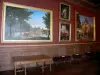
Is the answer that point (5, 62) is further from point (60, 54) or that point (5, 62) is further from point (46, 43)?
point (60, 54)

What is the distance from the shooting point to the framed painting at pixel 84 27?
8.81m

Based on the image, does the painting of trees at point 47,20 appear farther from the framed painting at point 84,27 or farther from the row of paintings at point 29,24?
the framed painting at point 84,27

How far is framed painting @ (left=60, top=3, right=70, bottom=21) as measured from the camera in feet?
25.5

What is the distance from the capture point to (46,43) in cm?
702

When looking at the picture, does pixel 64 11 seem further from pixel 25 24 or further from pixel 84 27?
pixel 25 24

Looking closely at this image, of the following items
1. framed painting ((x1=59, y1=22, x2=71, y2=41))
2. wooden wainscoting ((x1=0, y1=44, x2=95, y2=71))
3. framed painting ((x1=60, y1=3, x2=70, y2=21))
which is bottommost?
wooden wainscoting ((x1=0, y1=44, x2=95, y2=71))

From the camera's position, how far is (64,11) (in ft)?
26.0

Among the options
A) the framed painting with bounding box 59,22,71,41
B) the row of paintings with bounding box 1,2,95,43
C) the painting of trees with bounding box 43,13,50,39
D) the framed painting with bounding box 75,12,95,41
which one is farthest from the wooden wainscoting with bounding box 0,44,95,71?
the painting of trees with bounding box 43,13,50,39

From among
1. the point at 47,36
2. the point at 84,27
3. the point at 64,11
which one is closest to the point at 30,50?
the point at 47,36

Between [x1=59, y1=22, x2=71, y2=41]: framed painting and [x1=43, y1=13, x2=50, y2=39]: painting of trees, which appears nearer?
[x1=43, y1=13, x2=50, y2=39]: painting of trees

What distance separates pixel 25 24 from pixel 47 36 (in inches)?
63.4

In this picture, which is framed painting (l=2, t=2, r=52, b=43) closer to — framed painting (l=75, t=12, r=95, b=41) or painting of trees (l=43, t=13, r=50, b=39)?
painting of trees (l=43, t=13, r=50, b=39)

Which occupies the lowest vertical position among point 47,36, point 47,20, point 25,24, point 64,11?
point 47,36

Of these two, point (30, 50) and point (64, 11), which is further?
point (64, 11)
